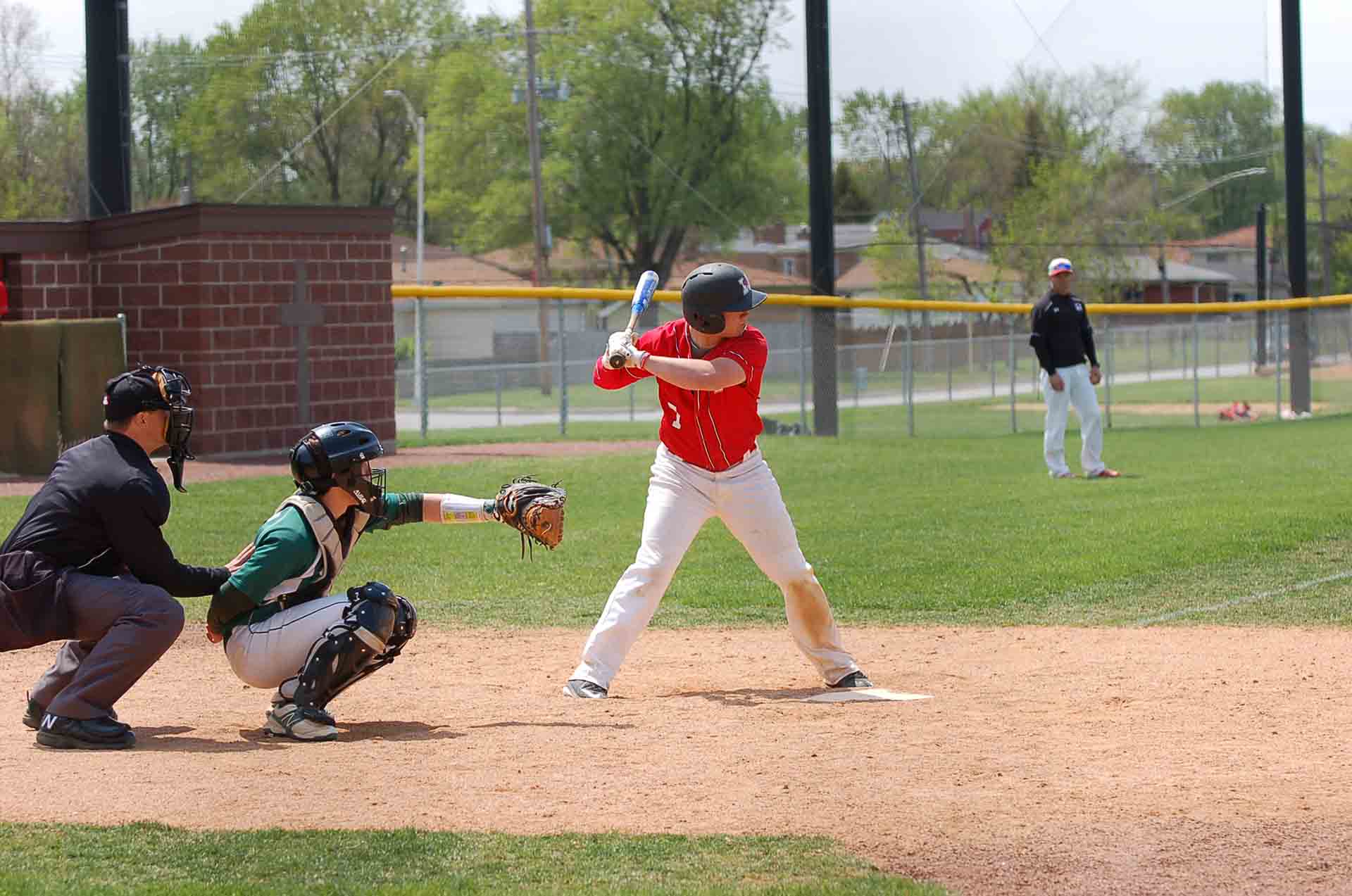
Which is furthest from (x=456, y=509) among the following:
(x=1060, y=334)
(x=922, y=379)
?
(x=922, y=379)

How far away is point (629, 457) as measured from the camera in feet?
57.8

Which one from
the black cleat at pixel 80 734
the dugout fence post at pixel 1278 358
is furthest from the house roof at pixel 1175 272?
the black cleat at pixel 80 734

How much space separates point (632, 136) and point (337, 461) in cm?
3998

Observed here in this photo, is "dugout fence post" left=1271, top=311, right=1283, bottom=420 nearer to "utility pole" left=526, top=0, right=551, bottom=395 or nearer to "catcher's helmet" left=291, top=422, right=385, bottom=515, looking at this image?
"utility pole" left=526, top=0, right=551, bottom=395

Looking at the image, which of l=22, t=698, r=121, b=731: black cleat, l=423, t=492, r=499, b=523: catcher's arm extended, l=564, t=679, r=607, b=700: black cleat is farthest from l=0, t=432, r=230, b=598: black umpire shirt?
l=564, t=679, r=607, b=700: black cleat

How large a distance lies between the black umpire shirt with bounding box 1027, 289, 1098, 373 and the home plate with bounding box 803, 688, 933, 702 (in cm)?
863

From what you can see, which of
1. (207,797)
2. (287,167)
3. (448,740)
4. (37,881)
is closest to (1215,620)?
(448,740)

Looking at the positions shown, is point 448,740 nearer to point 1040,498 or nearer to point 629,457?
point 1040,498

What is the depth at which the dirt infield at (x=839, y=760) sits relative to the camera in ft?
15.5

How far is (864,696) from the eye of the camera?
6.88 m

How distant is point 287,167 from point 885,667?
3059 centimetres

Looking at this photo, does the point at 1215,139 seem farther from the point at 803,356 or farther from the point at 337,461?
the point at 337,461

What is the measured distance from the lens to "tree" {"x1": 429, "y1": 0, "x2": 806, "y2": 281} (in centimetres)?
4191

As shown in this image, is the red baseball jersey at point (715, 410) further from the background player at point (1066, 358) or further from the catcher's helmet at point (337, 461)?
the background player at point (1066, 358)
